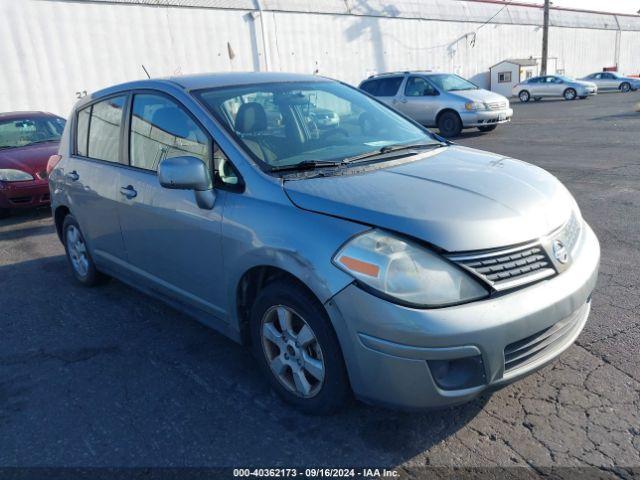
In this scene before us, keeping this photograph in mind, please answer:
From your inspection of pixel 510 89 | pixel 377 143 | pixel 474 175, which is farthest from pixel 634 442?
pixel 510 89

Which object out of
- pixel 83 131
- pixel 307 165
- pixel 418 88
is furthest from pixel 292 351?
pixel 418 88

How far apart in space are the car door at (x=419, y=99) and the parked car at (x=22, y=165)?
31.3 ft

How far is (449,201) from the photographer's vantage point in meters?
2.63

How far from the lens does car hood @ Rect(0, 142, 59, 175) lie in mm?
7816

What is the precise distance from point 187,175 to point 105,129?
182 cm

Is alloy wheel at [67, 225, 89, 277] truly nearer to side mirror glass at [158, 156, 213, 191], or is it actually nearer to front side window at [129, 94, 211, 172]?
front side window at [129, 94, 211, 172]

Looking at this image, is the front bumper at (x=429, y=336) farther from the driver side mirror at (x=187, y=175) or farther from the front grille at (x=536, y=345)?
the driver side mirror at (x=187, y=175)

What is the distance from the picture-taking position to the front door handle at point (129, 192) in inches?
149

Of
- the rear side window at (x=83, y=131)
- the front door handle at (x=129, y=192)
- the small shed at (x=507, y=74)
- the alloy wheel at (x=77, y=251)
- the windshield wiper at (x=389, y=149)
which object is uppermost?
the rear side window at (x=83, y=131)

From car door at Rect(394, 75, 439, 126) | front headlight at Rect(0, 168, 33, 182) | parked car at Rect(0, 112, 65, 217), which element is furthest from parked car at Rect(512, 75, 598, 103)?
front headlight at Rect(0, 168, 33, 182)

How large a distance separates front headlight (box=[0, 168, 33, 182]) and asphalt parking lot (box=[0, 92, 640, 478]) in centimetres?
359

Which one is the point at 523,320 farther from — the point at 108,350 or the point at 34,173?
the point at 34,173

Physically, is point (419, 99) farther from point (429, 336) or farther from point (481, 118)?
point (429, 336)

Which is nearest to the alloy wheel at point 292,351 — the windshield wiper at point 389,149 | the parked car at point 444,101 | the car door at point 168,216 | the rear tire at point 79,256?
the car door at point 168,216
